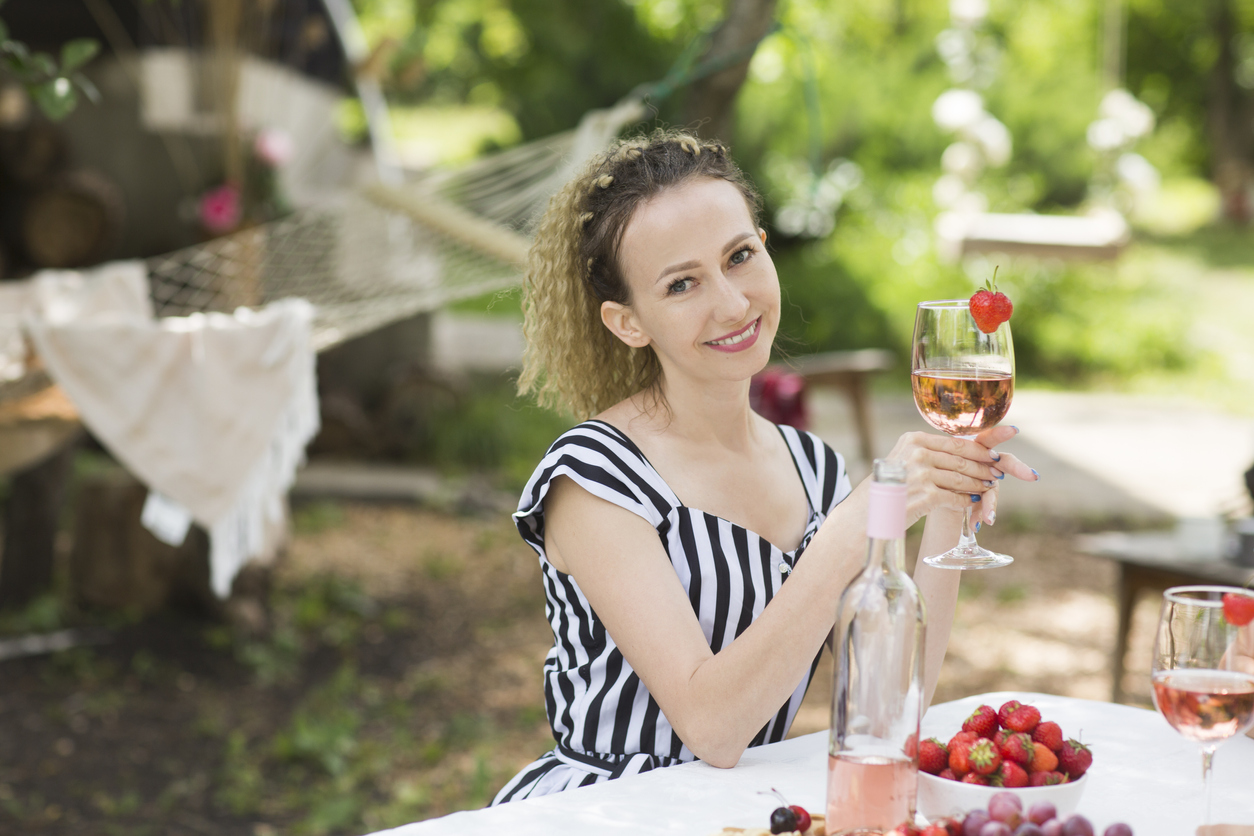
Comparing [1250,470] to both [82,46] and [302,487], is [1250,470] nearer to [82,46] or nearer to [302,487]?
[82,46]

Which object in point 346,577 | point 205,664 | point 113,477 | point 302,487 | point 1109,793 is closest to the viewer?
point 1109,793

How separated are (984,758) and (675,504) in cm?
55

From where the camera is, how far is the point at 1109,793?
1062 mm

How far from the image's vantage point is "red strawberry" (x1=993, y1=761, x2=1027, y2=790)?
0.89m

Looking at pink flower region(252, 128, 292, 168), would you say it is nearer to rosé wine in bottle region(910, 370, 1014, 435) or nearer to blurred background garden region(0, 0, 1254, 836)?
blurred background garden region(0, 0, 1254, 836)

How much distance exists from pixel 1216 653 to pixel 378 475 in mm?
5373

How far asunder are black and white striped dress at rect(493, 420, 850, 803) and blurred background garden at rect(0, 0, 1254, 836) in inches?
12.9

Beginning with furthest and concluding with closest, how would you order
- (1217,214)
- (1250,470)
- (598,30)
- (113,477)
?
(1217,214)
(598,30)
(113,477)
(1250,470)

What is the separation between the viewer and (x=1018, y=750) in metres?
0.91

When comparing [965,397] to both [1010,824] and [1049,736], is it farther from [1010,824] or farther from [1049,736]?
[1010,824]

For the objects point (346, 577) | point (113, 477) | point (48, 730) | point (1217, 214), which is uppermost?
point (1217, 214)

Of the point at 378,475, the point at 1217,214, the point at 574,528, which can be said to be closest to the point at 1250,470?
the point at 574,528

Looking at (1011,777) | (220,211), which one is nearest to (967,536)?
(1011,777)

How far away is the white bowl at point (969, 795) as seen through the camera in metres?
0.87
